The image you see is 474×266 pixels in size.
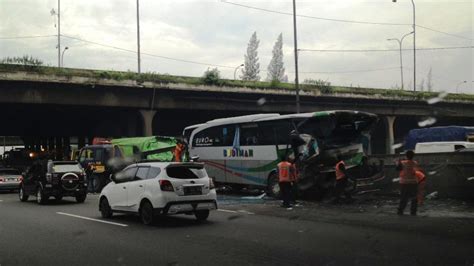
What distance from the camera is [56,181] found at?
18750 millimetres

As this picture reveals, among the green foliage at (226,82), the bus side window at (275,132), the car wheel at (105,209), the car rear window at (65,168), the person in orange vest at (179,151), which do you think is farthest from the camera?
the green foliage at (226,82)

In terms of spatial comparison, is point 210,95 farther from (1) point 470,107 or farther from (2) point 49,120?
(1) point 470,107

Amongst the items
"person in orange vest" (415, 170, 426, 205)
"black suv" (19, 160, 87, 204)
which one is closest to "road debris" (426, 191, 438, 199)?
"person in orange vest" (415, 170, 426, 205)

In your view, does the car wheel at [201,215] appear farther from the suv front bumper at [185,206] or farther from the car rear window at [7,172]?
the car rear window at [7,172]

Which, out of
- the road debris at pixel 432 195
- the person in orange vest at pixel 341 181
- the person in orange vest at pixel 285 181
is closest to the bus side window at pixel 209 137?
the person in orange vest at pixel 285 181

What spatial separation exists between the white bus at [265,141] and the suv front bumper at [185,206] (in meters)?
5.91

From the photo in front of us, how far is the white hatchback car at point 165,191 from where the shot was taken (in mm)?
12086

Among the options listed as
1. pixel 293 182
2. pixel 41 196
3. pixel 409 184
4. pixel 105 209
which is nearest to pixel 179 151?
pixel 41 196

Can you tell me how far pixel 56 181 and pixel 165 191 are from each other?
8.30 m

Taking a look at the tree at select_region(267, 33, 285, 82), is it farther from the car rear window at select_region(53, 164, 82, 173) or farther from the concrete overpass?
the car rear window at select_region(53, 164, 82, 173)

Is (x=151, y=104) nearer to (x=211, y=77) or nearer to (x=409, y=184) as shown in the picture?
(x=211, y=77)

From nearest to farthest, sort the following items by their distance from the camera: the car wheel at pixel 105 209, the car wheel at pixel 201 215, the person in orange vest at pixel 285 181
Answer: the car wheel at pixel 201 215 < the car wheel at pixel 105 209 < the person in orange vest at pixel 285 181

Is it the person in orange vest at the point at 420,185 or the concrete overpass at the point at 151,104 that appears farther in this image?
the concrete overpass at the point at 151,104

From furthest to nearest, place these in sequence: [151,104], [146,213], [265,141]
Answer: [151,104]
[265,141]
[146,213]
